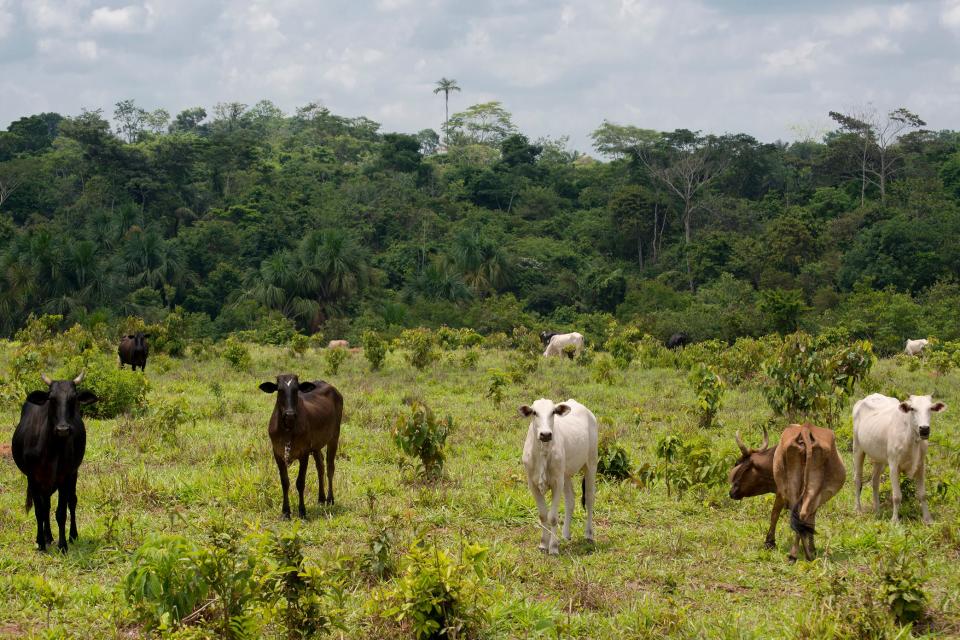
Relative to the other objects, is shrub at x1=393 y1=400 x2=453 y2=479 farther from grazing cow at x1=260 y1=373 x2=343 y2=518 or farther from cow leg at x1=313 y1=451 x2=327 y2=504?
cow leg at x1=313 y1=451 x2=327 y2=504

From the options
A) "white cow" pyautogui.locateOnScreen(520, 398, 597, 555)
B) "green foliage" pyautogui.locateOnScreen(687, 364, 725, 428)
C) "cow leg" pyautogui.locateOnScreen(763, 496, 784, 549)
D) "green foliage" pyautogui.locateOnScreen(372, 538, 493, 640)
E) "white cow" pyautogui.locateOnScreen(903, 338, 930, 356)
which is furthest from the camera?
"white cow" pyautogui.locateOnScreen(903, 338, 930, 356)

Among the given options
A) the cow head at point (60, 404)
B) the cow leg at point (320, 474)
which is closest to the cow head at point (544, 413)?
the cow leg at point (320, 474)

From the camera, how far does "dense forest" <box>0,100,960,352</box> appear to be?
130 feet

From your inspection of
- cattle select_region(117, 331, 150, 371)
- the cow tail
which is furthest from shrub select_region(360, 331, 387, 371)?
the cow tail

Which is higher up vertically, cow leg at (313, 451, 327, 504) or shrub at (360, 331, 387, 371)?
shrub at (360, 331, 387, 371)

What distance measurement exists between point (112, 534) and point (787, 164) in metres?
65.7

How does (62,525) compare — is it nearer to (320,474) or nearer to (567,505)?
(320,474)

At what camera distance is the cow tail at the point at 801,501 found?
763 cm

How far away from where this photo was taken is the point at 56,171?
62.3 meters

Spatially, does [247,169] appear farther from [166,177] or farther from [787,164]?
[787,164]

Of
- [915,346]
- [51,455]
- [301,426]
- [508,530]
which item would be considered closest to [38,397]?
[51,455]

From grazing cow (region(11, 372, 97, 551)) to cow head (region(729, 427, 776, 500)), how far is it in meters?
5.67

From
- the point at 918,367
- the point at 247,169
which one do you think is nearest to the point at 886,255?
the point at 918,367

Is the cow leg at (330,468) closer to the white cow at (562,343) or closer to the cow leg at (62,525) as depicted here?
the cow leg at (62,525)
